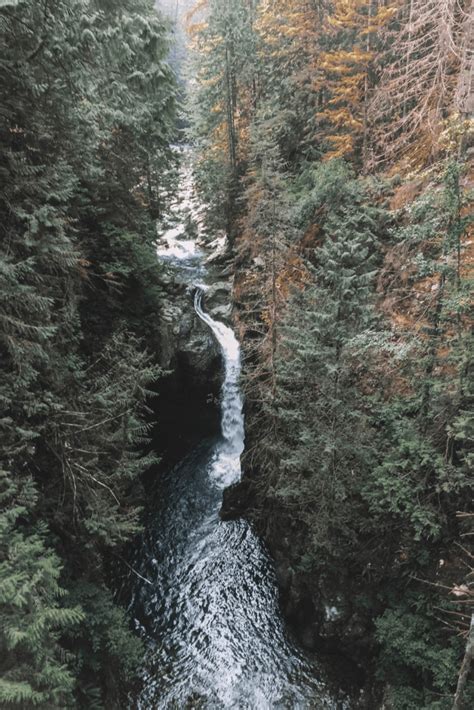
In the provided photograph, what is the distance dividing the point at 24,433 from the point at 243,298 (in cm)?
1319

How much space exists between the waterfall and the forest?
187cm

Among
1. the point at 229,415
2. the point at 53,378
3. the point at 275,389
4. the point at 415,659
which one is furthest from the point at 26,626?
the point at 229,415

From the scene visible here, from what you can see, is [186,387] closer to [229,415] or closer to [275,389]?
[229,415]

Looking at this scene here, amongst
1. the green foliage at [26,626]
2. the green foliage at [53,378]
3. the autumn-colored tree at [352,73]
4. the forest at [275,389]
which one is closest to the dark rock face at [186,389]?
the forest at [275,389]

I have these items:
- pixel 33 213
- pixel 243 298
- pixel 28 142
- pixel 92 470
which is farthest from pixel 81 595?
pixel 243 298

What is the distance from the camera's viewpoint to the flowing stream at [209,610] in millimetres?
8695

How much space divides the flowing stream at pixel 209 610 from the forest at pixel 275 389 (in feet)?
0.98

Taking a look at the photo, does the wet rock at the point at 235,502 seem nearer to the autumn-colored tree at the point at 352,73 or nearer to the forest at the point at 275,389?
the forest at the point at 275,389

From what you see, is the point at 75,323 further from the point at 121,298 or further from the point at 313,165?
the point at 313,165

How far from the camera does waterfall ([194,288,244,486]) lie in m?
15.7

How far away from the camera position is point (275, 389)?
10.4 meters

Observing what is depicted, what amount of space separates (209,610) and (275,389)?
6468 millimetres

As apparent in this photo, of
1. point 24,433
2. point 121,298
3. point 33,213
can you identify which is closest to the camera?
point 24,433

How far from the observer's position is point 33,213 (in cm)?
574
